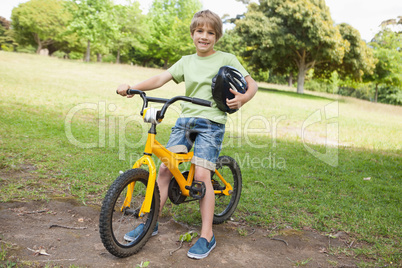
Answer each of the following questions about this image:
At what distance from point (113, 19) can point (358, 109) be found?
24.8m

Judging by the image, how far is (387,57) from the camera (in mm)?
29969

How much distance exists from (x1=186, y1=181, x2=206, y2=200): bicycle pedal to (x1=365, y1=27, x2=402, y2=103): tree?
31737mm

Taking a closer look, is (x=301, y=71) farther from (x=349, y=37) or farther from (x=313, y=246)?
(x=313, y=246)

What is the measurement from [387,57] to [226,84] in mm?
32586

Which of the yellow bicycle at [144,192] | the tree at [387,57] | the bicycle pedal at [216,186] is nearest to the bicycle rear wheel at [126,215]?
the yellow bicycle at [144,192]

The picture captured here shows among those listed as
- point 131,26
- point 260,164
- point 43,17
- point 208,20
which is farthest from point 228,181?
point 43,17

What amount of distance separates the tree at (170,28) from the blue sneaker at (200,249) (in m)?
36.1

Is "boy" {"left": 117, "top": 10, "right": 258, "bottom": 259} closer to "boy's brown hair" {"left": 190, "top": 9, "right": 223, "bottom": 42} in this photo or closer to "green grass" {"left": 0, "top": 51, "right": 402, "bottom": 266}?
"boy's brown hair" {"left": 190, "top": 9, "right": 223, "bottom": 42}

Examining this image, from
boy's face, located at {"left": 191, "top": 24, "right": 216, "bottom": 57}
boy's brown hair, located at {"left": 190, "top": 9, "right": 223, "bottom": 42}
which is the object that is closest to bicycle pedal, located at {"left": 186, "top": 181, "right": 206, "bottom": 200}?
boy's face, located at {"left": 191, "top": 24, "right": 216, "bottom": 57}

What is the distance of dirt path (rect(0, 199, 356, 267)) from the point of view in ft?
8.23

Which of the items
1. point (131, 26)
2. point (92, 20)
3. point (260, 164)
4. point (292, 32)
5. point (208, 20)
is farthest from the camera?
point (131, 26)

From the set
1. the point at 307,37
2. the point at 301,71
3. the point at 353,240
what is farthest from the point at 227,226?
the point at 301,71

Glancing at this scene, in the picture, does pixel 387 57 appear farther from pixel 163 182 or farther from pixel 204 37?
pixel 163 182

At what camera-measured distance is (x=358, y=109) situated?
56.4 ft
